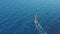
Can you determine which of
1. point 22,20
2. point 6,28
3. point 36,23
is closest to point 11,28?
point 6,28

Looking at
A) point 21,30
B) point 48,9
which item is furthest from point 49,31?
point 48,9

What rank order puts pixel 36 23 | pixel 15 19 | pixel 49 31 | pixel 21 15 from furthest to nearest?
pixel 21 15 → pixel 15 19 → pixel 36 23 → pixel 49 31

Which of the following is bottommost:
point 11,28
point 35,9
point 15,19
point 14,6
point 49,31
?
point 49,31

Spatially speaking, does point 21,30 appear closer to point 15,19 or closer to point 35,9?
point 15,19

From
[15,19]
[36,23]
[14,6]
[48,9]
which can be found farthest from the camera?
[14,6]

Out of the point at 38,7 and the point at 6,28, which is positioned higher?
the point at 38,7

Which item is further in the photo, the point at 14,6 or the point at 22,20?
the point at 14,6

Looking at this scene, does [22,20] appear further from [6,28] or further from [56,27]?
[56,27]
